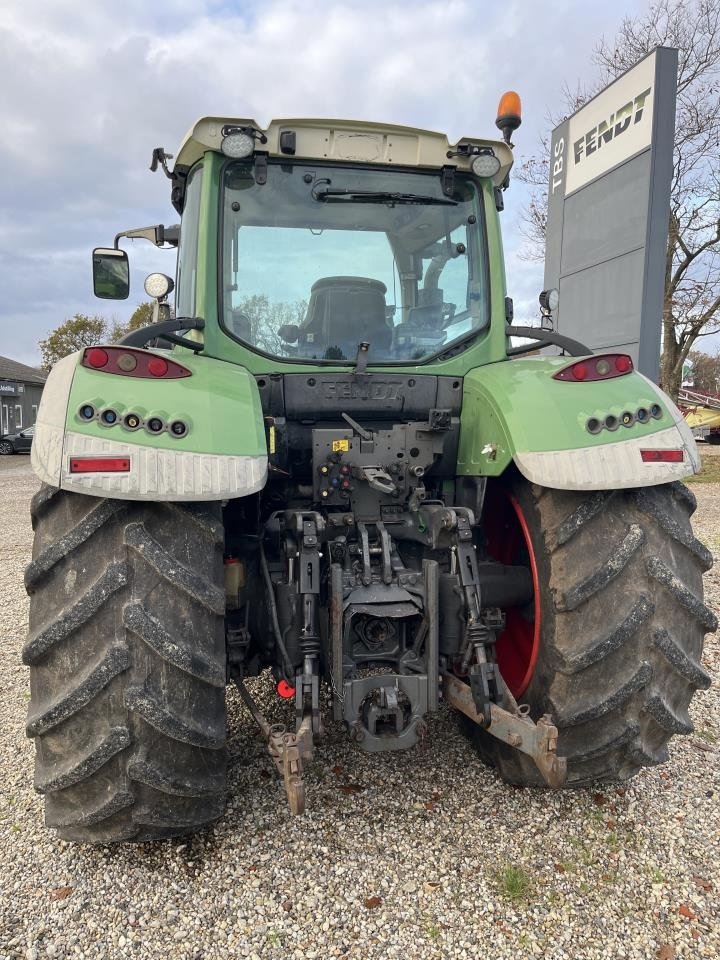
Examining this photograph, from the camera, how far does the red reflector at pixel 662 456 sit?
7.77 ft

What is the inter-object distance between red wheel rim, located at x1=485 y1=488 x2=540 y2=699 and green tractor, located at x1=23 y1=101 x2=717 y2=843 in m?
0.01

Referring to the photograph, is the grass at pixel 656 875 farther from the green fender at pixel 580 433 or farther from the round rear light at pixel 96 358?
the round rear light at pixel 96 358

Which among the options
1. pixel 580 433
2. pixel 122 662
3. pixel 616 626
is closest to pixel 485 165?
pixel 580 433

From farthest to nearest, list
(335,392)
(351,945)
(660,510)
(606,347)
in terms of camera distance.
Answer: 1. (606,347)
2. (335,392)
3. (660,510)
4. (351,945)

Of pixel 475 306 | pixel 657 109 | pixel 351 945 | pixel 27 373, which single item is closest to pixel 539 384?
pixel 475 306

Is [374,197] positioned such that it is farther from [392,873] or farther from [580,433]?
[392,873]

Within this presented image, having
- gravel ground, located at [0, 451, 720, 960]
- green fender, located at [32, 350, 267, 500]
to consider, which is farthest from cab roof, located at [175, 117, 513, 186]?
gravel ground, located at [0, 451, 720, 960]

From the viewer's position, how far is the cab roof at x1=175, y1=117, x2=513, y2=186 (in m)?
2.89

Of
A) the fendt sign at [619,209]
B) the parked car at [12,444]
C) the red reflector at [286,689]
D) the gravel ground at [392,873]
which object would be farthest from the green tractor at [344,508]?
the parked car at [12,444]

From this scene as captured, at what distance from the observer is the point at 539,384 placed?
8.57 feet

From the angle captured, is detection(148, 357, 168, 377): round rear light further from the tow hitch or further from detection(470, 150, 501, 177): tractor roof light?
detection(470, 150, 501, 177): tractor roof light

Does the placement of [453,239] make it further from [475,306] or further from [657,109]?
[657,109]

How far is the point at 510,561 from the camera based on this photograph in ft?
10.8

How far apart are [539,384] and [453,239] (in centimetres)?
102
